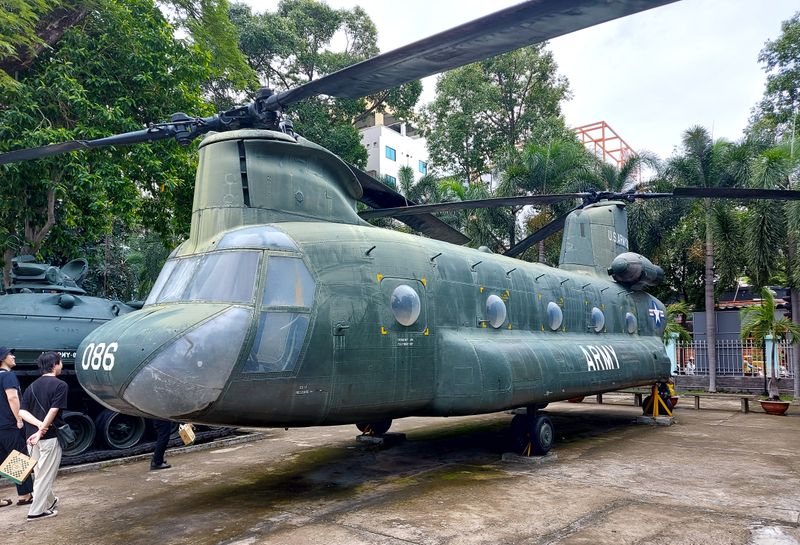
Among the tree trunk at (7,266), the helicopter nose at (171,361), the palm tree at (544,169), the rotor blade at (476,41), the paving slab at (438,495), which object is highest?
the palm tree at (544,169)

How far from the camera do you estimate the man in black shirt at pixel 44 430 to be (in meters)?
6.18

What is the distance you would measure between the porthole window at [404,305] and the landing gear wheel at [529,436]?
3.14 meters

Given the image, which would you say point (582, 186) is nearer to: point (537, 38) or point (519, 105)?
point (519, 105)

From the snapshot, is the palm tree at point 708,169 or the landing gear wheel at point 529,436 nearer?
the landing gear wheel at point 529,436

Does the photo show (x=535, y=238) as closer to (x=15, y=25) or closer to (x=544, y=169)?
(x=15, y=25)

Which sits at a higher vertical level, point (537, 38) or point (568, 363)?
point (537, 38)

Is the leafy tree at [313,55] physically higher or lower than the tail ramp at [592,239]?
higher

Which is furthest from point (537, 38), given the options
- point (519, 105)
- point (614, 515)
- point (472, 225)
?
point (519, 105)

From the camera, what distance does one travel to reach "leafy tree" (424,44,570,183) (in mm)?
32094

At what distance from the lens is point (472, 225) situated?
2472cm

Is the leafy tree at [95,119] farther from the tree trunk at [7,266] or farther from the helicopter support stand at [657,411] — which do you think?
the helicopter support stand at [657,411]

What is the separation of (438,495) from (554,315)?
14.0 ft

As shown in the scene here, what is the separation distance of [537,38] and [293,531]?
484 cm

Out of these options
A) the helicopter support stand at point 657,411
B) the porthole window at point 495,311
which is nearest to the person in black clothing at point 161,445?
the porthole window at point 495,311
